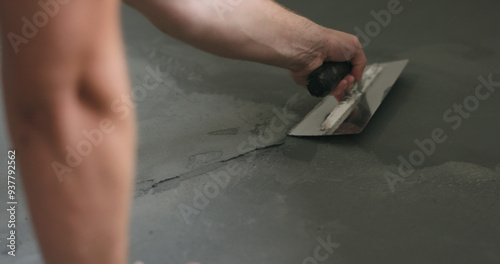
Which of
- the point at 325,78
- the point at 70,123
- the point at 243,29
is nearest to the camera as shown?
the point at 70,123

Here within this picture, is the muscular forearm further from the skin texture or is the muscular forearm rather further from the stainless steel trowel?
the skin texture

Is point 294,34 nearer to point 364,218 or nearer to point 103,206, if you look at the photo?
point 364,218

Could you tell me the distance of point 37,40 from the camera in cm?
68

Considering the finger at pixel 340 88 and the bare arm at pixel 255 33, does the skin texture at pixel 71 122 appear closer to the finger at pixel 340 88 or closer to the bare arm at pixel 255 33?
the bare arm at pixel 255 33

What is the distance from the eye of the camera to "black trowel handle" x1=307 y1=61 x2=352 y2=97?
4.68 ft

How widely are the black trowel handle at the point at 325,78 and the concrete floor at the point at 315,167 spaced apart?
12cm

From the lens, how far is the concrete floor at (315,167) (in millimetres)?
1060

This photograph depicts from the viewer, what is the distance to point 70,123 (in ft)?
2.38

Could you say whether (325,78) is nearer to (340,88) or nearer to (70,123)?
(340,88)

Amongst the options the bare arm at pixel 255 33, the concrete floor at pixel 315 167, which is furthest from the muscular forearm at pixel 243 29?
the concrete floor at pixel 315 167

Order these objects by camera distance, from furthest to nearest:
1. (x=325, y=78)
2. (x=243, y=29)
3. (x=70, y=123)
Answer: (x=325, y=78) → (x=243, y=29) → (x=70, y=123)

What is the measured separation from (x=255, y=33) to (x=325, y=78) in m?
0.26

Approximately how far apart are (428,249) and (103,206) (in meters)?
0.61

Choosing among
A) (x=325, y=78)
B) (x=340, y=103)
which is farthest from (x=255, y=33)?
(x=340, y=103)
